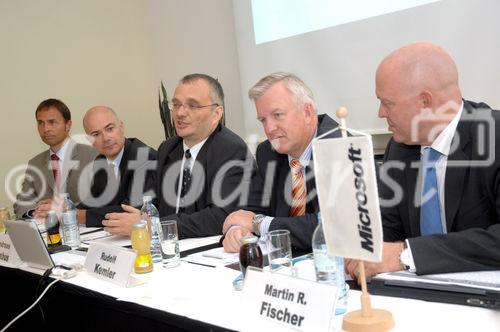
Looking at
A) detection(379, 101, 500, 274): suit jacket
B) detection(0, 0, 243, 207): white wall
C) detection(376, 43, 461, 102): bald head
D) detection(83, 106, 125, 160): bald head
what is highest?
detection(0, 0, 243, 207): white wall

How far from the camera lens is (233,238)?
1.92 m

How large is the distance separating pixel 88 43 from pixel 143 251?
12.1 feet

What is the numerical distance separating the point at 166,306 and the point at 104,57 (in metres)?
4.13

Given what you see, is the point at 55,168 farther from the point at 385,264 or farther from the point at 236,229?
the point at 385,264

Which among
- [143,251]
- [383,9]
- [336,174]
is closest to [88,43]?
[383,9]

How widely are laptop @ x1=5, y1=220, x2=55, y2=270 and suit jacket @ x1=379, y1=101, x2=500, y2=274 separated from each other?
131 cm

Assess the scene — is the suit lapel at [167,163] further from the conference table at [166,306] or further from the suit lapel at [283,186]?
the conference table at [166,306]

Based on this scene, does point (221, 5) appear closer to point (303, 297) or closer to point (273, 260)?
point (273, 260)

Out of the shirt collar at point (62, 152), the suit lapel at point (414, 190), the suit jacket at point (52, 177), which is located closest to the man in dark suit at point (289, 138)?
the suit lapel at point (414, 190)

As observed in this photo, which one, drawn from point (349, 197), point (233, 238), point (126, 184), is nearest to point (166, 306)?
point (233, 238)

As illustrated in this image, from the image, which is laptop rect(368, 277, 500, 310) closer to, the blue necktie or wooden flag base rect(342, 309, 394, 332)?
wooden flag base rect(342, 309, 394, 332)

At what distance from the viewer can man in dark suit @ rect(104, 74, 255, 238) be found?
242cm

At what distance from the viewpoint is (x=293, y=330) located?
113cm

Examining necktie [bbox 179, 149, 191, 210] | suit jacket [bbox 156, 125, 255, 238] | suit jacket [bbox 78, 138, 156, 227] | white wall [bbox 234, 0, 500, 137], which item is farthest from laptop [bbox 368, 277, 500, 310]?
white wall [bbox 234, 0, 500, 137]
